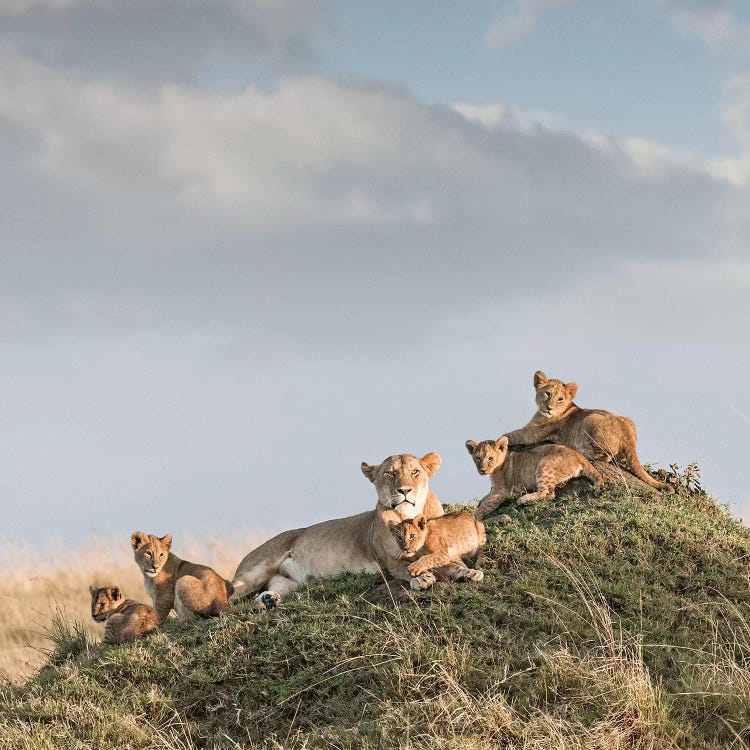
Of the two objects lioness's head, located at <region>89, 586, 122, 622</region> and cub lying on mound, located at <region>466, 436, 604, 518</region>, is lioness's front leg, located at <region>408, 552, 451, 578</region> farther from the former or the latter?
lioness's head, located at <region>89, 586, 122, 622</region>

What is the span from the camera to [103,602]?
10.8 metres

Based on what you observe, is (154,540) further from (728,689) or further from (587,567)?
(728,689)

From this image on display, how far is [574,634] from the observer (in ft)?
31.0

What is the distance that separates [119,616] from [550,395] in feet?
19.1

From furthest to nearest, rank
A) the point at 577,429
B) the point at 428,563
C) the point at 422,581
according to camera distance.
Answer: the point at 577,429, the point at 428,563, the point at 422,581

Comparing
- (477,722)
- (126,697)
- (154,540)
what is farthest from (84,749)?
(477,722)

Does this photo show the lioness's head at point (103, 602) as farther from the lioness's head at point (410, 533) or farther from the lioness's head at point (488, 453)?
the lioness's head at point (488, 453)

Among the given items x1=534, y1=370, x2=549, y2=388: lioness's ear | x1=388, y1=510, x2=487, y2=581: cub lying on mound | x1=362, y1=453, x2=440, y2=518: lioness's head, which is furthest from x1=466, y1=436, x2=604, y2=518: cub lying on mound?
x1=362, y1=453, x2=440, y2=518: lioness's head

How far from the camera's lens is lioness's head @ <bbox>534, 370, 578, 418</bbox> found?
13.2 metres

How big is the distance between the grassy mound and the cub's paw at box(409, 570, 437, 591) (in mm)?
119

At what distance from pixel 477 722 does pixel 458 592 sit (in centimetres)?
191

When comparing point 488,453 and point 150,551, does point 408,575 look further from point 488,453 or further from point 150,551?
point 488,453

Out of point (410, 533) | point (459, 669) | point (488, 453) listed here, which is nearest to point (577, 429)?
point (488, 453)

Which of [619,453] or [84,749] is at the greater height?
[619,453]
